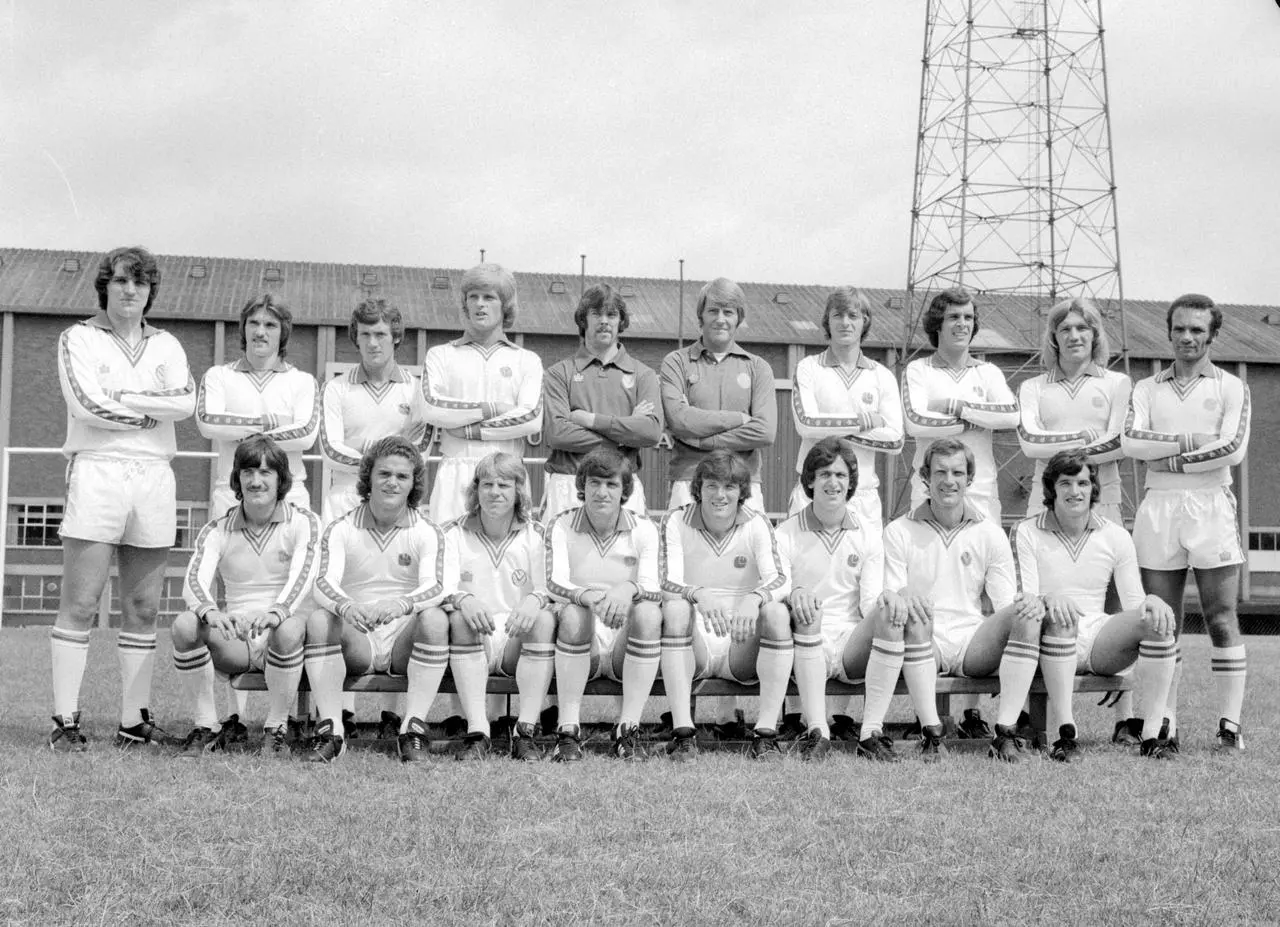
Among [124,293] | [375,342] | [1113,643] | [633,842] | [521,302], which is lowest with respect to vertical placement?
[633,842]

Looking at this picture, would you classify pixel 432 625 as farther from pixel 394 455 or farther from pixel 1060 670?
pixel 1060 670

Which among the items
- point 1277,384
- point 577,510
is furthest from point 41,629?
point 1277,384

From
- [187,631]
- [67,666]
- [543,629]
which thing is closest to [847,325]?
[543,629]

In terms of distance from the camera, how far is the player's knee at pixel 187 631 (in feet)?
18.2

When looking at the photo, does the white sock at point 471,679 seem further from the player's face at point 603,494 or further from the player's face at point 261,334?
the player's face at point 261,334

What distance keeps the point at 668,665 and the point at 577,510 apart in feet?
2.89

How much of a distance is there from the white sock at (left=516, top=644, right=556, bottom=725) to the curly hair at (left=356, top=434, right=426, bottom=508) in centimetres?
89

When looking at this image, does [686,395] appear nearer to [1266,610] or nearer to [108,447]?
[108,447]

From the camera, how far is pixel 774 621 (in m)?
5.60

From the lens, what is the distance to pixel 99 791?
4.52 m

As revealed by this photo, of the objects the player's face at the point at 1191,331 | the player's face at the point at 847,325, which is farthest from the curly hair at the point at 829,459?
the player's face at the point at 1191,331

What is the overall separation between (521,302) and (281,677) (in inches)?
955

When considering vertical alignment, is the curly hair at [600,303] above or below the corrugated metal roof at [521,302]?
below

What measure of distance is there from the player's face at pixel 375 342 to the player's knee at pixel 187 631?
1596 mm
